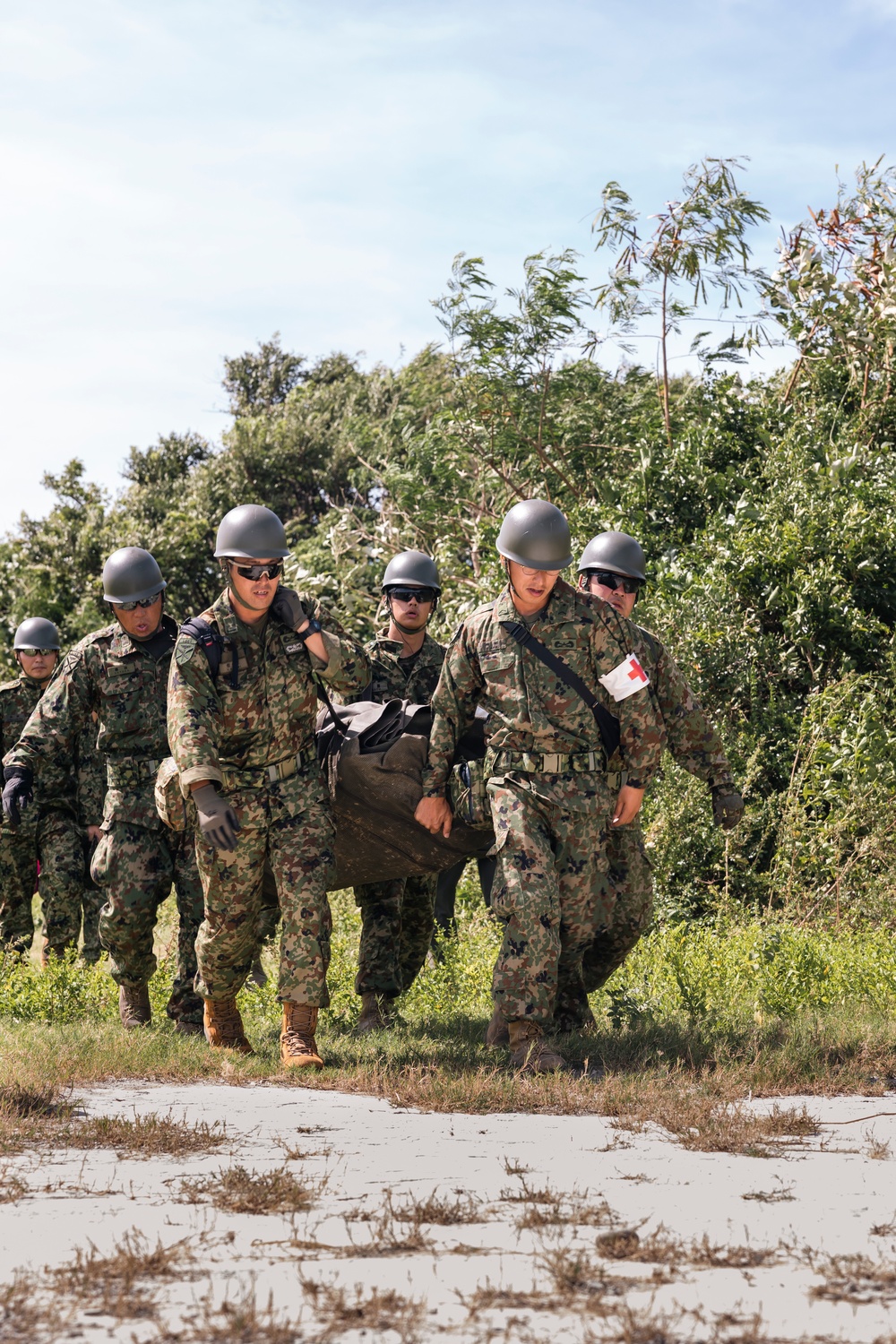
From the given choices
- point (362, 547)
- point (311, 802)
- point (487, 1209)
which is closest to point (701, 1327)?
point (487, 1209)

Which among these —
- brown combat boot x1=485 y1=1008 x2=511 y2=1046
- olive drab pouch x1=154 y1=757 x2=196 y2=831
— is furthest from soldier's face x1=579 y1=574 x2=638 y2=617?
olive drab pouch x1=154 y1=757 x2=196 y2=831

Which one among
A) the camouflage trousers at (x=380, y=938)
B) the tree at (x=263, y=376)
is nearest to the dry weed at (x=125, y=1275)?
the camouflage trousers at (x=380, y=938)

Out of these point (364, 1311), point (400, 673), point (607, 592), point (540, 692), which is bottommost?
point (364, 1311)

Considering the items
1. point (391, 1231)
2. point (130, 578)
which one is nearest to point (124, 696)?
point (130, 578)

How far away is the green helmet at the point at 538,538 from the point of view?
19.9 ft

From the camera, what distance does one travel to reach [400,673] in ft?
24.3

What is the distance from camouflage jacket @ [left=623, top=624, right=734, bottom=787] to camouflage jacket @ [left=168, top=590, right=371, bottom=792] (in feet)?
4.52

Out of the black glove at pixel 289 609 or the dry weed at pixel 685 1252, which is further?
the black glove at pixel 289 609

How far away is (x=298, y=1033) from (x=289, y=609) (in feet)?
5.94

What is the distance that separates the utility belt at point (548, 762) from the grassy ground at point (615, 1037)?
119 cm

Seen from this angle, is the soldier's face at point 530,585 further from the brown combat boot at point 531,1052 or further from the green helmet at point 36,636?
the green helmet at point 36,636

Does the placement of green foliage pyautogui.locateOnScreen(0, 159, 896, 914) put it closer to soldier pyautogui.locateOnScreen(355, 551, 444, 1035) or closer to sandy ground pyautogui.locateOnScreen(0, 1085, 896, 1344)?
soldier pyautogui.locateOnScreen(355, 551, 444, 1035)

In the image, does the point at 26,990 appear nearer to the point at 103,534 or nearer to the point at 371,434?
the point at 371,434

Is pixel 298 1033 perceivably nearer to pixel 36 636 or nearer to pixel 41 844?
pixel 41 844
